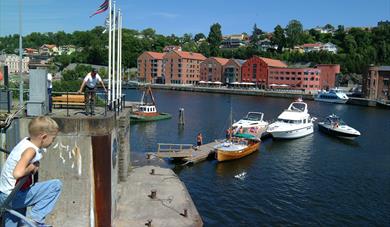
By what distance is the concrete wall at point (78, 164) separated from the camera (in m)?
13.8

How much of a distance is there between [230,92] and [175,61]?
4215 centimetres

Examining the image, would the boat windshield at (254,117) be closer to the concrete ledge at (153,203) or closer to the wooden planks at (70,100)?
the concrete ledge at (153,203)

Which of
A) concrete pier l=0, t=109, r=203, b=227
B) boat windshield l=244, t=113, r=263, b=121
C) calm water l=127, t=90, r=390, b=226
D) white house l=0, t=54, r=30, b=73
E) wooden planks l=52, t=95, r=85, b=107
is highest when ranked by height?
white house l=0, t=54, r=30, b=73

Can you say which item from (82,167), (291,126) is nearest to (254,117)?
(291,126)

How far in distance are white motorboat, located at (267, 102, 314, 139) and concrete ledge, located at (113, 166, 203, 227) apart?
2885 centimetres

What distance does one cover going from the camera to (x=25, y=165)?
4.69 meters

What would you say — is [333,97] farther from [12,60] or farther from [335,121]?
[12,60]

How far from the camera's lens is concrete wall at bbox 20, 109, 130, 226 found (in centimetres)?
1375

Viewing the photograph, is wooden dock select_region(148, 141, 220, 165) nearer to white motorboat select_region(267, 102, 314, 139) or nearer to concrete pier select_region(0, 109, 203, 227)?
white motorboat select_region(267, 102, 314, 139)

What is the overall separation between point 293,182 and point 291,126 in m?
21.4

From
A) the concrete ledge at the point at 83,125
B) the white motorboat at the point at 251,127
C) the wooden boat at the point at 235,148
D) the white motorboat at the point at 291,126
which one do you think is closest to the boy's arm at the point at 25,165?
the concrete ledge at the point at 83,125

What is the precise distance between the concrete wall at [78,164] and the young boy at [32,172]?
8.78 m

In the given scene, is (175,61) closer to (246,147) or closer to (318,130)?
(318,130)

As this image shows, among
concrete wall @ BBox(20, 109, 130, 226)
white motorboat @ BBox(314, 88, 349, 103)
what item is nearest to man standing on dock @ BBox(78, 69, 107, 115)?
concrete wall @ BBox(20, 109, 130, 226)
